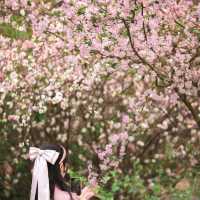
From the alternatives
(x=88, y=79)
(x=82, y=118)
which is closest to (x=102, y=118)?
(x=82, y=118)

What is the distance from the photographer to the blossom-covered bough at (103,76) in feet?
19.2

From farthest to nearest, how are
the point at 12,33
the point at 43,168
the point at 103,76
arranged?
the point at 12,33 → the point at 103,76 → the point at 43,168

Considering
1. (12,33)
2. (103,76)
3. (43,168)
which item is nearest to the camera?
(43,168)

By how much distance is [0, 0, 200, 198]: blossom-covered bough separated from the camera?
19.2ft

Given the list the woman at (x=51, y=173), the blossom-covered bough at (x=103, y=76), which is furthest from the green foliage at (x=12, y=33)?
the woman at (x=51, y=173)

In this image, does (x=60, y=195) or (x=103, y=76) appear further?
(x=103, y=76)

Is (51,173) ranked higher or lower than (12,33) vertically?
lower

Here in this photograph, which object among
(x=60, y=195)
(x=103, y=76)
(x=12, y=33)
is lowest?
(x=60, y=195)

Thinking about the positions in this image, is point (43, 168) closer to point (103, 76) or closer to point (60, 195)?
point (60, 195)

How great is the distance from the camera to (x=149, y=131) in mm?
8914

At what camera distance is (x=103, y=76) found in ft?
26.8

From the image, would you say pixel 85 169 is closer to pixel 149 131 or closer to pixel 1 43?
pixel 149 131

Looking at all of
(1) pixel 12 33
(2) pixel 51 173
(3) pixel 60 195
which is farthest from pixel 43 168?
(1) pixel 12 33

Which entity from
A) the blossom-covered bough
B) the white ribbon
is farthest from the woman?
the blossom-covered bough
